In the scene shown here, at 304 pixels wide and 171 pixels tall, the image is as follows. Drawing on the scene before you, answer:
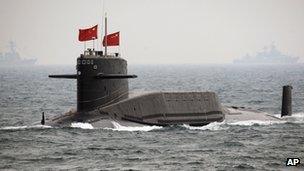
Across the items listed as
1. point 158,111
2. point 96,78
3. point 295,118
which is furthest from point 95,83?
point 295,118

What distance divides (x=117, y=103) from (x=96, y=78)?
2572 millimetres

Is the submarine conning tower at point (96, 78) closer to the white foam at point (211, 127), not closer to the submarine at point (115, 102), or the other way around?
the submarine at point (115, 102)

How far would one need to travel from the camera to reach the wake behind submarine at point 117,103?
44.2 meters

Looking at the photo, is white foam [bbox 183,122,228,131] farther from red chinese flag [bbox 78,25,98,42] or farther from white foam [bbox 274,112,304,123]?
red chinese flag [bbox 78,25,98,42]

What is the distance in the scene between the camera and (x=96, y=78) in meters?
44.3

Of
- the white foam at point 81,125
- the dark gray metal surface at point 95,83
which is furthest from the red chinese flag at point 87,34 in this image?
the white foam at point 81,125

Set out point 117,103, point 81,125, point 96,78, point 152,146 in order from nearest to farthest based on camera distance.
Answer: point 152,146, point 81,125, point 96,78, point 117,103

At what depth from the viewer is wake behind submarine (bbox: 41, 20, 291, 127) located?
1740 inches

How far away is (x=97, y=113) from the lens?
147 ft

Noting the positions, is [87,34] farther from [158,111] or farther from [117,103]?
[158,111]

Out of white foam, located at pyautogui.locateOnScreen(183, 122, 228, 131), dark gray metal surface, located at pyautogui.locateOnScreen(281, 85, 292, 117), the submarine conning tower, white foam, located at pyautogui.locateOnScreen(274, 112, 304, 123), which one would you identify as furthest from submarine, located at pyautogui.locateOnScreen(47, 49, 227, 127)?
dark gray metal surface, located at pyautogui.locateOnScreen(281, 85, 292, 117)

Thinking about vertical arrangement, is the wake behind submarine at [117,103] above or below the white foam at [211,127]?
above

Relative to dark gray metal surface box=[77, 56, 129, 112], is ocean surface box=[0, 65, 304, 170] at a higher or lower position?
lower

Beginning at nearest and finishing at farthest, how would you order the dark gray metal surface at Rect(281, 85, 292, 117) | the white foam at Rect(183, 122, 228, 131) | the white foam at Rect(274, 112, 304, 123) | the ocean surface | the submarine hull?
1. the ocean surface
2. the submarine hull
3. the white foam at Rect(183, 122, 228, 131)
4. the white foam at Rect(274, 112, 304, 123)
5. the dark gray metal surface at Rect(281, 85, 292, 117)
